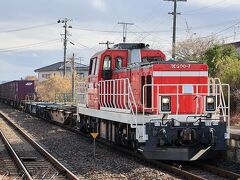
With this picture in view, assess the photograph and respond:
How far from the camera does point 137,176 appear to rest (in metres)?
11.2

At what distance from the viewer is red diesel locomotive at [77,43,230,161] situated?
1214 centimetres

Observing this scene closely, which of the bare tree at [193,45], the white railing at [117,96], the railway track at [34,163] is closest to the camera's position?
the railway track at [34,163]

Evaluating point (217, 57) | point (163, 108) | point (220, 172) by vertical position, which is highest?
point (217, 57)

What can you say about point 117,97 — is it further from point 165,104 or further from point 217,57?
point 217,57

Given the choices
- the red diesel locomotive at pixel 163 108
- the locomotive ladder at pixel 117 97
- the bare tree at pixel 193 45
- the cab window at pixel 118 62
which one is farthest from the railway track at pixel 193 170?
the bare tree at pixel 193 45

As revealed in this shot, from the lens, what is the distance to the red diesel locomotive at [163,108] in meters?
12.1

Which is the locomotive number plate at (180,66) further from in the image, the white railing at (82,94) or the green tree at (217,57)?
the green tree at (217,57)

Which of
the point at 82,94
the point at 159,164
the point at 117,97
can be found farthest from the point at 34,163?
the point at 82,94

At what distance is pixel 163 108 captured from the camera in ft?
41.5

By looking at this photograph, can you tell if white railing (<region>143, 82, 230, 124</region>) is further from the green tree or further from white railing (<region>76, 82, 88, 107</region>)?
the green tree

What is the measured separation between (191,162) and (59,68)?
375ft

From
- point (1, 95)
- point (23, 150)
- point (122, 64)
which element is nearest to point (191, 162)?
point (122, 64)

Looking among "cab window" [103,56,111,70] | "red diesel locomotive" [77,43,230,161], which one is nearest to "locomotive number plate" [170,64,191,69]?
"red diesel locomotive" [77,43,230,161]

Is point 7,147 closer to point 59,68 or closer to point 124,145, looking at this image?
point 124,145
